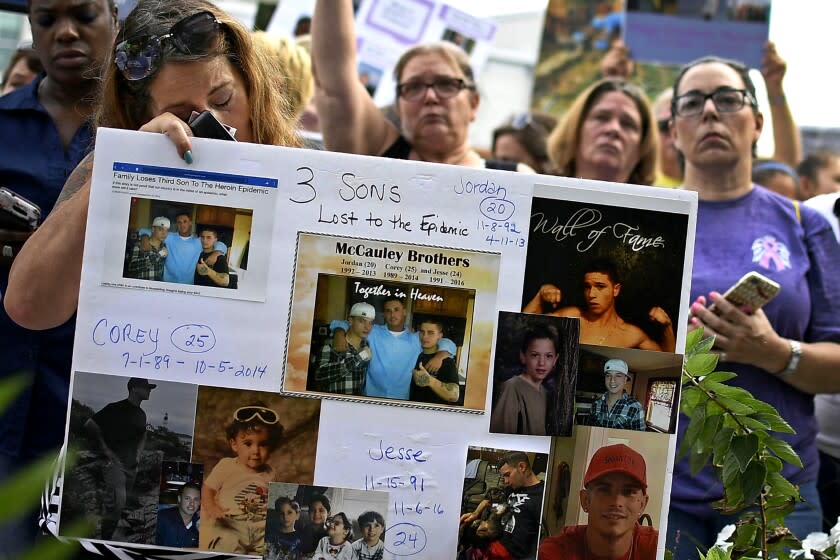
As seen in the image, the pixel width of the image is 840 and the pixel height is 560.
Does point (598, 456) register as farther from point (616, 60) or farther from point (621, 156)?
point (616, 60)

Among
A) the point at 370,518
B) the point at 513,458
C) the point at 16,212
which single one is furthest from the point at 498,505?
the point at 16,212

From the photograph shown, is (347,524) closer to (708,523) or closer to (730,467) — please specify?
(730,467)

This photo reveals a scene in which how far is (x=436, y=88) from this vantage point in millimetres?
3086

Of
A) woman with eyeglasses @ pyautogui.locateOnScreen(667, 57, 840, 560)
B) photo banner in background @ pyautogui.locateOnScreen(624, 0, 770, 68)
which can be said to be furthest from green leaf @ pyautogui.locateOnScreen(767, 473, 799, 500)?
photo banner in background @ pyautogui.locateOnScreen(624, 0, 770, 68)

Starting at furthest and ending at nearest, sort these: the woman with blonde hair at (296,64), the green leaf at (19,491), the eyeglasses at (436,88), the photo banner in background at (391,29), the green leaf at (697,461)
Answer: the photo banner in background at (391,29), the woman with blonde hair at (296,64), the eyeglasses at (436,88), the green leaf at (697,461), the green leaf at (19,491)

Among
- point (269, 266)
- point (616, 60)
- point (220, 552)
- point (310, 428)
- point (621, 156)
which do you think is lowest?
point (220, 552)

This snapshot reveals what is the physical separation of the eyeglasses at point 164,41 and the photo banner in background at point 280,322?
0.27m

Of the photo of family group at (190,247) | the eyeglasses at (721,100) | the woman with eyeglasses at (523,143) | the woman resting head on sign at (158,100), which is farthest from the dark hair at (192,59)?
the woman with eyeglasses at (523,143)

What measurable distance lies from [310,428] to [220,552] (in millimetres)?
234

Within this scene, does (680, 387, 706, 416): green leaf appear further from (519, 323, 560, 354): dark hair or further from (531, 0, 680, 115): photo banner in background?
(531, 0, 680, 115): photo banner in background

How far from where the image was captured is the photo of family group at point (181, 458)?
1521 mm

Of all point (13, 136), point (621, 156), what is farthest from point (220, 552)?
point (621, 156)

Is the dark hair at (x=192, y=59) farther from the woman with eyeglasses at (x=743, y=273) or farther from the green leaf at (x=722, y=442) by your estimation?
the woman with eyeglasses at (x=743, y=273)

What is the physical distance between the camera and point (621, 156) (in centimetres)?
341
